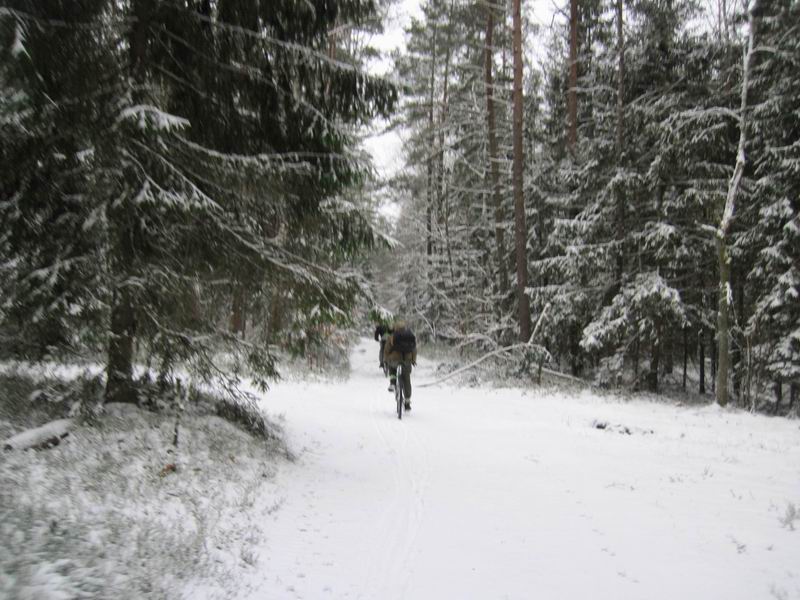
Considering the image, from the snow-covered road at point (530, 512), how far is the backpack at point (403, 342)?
187 cm

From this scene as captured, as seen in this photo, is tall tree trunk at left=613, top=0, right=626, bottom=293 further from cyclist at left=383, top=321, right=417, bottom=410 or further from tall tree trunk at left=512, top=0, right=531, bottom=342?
cyclist at left=383, top=321, right=417, bottom=410

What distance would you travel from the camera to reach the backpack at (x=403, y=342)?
12.1m

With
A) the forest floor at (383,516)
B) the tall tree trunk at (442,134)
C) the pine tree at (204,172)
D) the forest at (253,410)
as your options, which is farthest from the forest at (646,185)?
the pine tree at (204,172)

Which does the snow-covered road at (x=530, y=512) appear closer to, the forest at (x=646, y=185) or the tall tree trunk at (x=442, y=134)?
the forest at (x=646, y=185)

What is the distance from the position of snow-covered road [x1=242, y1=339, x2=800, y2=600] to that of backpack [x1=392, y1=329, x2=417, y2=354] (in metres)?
1.87

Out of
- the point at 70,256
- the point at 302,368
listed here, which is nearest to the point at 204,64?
the point at 70,256

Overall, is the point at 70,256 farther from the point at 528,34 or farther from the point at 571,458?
the point at 528,34

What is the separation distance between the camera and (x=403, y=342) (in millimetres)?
12102

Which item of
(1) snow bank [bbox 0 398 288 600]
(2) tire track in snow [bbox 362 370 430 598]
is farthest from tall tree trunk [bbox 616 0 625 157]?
(1) snow bank [bbox 0 398 288 600]

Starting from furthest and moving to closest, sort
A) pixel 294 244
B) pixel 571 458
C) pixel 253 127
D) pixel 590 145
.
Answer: pixel 590 145
pixel 571 458
pixel 294 244
pixel 253 127

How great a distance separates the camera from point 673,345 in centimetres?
1903

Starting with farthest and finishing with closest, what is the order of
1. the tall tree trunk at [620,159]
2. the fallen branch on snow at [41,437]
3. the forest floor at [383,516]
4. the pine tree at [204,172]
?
the tall tree trunk at [620,159]
the pine tree at [204,172]
the fallen branch on snow at [41,437]
the forest floor at [383,516]

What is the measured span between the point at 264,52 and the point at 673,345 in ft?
59.0

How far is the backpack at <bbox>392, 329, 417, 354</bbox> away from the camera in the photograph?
12.1m
